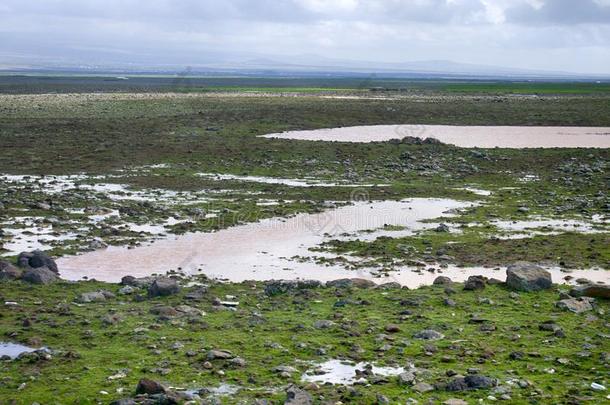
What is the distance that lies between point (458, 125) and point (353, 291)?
41.5m

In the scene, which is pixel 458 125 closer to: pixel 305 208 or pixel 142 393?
pixel 305 208

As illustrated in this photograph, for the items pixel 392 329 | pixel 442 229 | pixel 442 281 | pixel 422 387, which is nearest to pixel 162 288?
pixel 392 329

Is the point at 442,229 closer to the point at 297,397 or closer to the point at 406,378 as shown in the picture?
the point at 406,378

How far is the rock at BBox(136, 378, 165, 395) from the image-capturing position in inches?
367

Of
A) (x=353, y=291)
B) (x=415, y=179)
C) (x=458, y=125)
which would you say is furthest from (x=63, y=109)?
(x=353, y=291)

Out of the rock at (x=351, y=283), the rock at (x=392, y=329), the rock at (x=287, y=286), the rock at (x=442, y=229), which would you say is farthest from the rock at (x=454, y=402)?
the rock at (x=442, y=229)

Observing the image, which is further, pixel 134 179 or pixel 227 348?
pixel 134 179

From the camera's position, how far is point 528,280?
47.8 feet

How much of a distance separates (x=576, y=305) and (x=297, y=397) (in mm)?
6359

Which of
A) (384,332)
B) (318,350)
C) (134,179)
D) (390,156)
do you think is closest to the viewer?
(318,350)

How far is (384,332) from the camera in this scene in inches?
470

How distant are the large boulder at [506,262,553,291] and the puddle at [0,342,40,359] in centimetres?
853

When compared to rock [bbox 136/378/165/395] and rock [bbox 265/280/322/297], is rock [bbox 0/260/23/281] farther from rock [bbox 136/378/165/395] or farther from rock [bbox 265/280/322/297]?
rock [bbox 136/378/165/395]

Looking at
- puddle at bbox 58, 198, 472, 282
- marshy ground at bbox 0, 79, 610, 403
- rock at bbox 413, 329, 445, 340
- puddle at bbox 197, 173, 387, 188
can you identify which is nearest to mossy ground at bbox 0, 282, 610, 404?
marshy ground at bbox 0, 79, 610, 403
